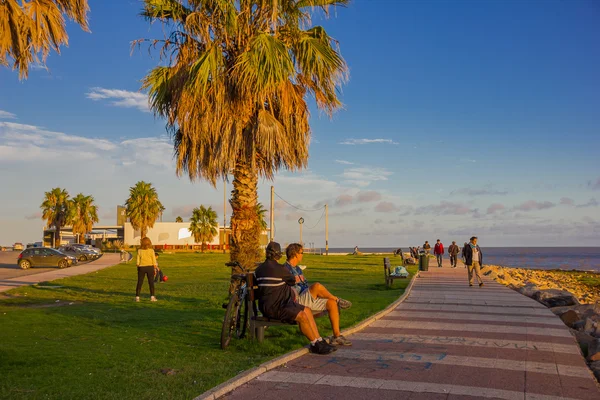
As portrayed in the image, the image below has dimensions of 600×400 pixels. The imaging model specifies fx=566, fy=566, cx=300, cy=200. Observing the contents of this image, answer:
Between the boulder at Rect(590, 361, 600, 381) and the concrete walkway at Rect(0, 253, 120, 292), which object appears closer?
the boulder at Rect(590, 361, 600, 381)

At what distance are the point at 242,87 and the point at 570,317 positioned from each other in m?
8.64

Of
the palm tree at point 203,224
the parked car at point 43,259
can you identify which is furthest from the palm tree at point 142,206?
the parked car at point 43,259

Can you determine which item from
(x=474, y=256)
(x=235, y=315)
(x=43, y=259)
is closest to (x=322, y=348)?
(x=235, y=315)

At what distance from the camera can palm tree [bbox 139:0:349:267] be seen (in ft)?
40.3

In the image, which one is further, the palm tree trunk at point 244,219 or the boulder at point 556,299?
the boulder at point 556,299

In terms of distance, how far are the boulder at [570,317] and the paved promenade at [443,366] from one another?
4.75 ft

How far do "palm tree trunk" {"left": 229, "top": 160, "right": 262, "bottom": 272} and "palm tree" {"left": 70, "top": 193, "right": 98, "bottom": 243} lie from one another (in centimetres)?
7601

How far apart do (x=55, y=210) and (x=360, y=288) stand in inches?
2916

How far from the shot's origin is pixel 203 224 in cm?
8312

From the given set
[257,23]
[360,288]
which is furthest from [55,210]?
[257,23]

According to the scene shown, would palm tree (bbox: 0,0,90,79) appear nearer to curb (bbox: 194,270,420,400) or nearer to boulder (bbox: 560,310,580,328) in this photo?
curb (bbox: 194,270,420,400)

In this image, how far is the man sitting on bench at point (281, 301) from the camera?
285 inches

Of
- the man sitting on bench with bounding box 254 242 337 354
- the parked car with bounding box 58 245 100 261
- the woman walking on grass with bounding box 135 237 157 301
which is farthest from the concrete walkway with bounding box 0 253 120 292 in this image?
the man sitting on bench with bounding box 254 242 337 354

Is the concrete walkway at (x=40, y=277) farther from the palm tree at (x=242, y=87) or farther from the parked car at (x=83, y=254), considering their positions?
the parked car at (x=83, y=254)
